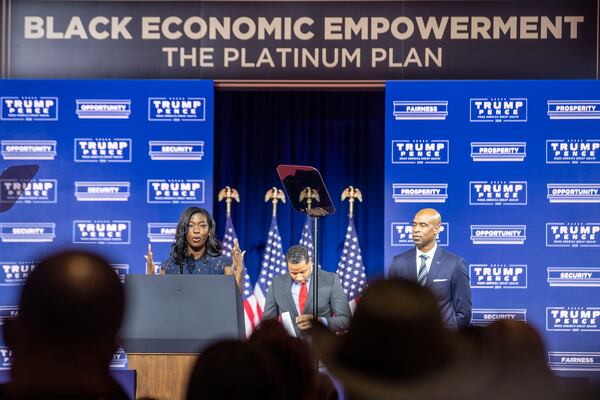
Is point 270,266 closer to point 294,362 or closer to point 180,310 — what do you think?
point 180,310

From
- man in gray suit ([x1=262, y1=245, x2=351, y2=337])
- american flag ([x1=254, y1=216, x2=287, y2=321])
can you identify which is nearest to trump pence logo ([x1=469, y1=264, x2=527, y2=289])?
man in gray suit ([x1=262, y1=245, x2=351, y2=337])

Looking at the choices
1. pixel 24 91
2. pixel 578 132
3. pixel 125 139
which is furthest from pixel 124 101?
pixel 578 132

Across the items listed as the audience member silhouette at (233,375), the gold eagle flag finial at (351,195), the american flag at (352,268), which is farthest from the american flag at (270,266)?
the audience member silhouette at (233,375)

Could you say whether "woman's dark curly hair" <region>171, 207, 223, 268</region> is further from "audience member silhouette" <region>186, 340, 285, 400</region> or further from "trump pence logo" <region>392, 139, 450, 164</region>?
"audience member silhouette" <region>186, 340, 285, 400</region>

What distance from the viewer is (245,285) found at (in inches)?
361

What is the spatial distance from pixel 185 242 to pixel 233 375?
5.50m

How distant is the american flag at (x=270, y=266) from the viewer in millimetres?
9164

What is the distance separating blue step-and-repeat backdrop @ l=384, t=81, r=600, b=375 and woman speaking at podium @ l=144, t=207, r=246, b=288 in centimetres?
211

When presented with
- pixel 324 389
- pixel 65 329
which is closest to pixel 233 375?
pixel 65 329

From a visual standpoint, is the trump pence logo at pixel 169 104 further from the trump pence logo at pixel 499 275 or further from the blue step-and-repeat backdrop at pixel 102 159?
the trump pence logo at pixel 499 275

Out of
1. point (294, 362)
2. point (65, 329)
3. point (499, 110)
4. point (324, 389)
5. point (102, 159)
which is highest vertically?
point (499, 110)

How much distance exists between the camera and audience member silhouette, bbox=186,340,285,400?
1.55 m

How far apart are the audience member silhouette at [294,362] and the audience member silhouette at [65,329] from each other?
328 mm

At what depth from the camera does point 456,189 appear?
855 centimetres
